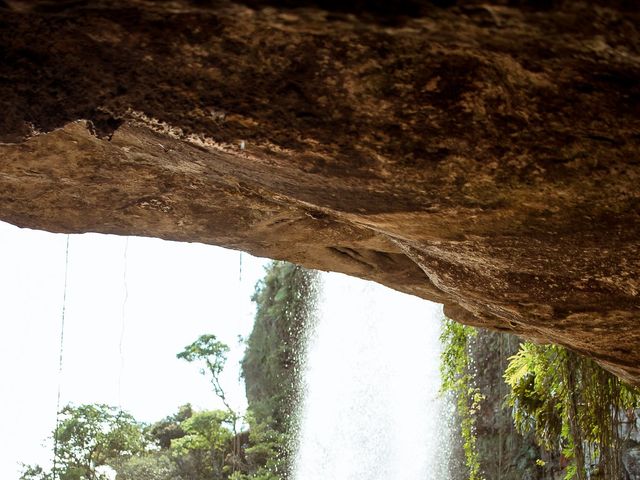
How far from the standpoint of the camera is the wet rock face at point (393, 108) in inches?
70.1

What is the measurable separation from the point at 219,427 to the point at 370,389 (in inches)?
119

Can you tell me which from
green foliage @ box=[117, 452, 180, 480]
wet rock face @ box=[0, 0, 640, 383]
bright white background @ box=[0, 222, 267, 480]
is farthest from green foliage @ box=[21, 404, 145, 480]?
wet rock face @ box=[0, 0, 640, 383]

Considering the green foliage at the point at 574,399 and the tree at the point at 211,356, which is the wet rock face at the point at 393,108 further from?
the tree at the point at 211,356

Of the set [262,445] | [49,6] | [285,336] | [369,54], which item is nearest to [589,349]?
[369,54]

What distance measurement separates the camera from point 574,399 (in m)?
7.06

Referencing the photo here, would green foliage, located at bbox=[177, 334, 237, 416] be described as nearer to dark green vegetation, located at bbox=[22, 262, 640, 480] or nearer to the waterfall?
dark green vegetation, located at bbox=[22, 262, 640, 480]

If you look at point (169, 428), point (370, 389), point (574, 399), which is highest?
point (574, 399)

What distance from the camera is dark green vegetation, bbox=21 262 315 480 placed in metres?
14.5

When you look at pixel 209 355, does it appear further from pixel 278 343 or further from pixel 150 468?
pixel 150 468

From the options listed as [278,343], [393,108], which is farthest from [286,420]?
[393,108]

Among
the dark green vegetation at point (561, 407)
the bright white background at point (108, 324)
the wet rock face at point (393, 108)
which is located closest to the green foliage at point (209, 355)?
the bright white background at point (108, 324)

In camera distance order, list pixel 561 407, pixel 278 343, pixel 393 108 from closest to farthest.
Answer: pixel 393 108 < pixel 561 407 < pixel 278 343

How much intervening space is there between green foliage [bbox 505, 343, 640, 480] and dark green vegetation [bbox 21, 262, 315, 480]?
7028mm

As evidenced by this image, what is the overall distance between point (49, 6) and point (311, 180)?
4.10 feet
